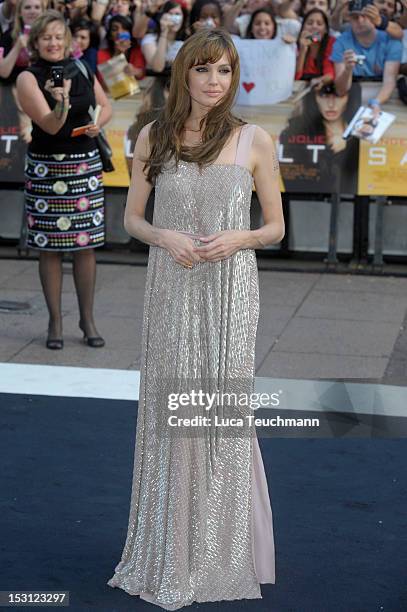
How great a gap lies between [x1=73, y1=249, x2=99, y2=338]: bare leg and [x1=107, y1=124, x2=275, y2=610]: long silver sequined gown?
3.70m

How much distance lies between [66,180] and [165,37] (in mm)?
3410

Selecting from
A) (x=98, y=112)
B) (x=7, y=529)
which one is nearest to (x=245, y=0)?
(x=98, y=112)

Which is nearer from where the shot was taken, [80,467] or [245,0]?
[80,467]

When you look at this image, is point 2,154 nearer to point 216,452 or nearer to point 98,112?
point 98,112

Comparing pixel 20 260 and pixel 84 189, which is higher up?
pixel 84 189

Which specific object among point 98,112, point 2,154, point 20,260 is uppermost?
point 98,112

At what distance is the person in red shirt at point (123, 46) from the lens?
1088cm

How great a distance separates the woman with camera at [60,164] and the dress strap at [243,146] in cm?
341

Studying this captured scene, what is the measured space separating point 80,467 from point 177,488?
5.34 feet

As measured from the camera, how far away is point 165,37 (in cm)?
1079

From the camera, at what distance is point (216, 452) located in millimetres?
4441

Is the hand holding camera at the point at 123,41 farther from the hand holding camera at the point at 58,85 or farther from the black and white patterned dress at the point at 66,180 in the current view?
the hand holding camera at the point at 58,85

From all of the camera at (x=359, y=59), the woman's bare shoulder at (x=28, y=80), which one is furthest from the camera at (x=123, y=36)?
the woman's bare shoulder at (x=28, y=80)

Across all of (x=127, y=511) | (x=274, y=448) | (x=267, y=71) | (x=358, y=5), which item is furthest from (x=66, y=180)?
(x=358, y=5)
